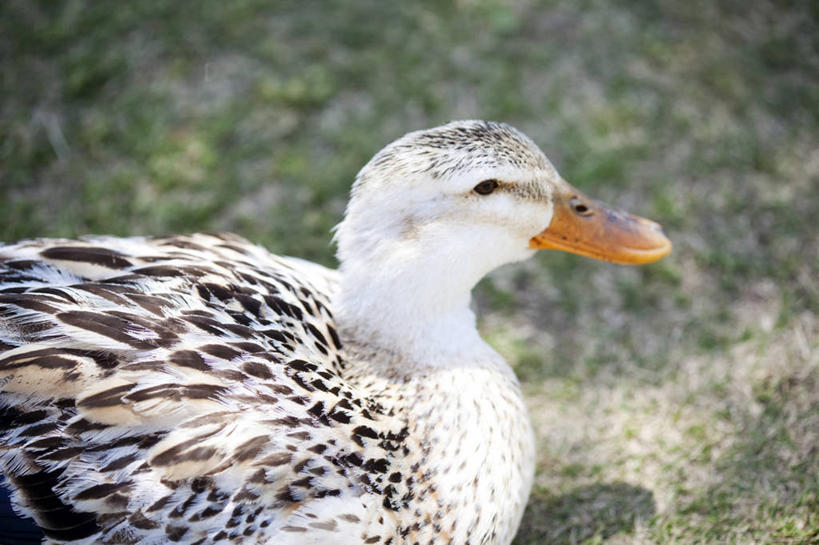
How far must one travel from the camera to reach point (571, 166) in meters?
3.49

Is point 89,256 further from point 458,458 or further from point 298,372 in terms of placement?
point 458,458

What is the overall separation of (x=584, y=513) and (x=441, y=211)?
1203 mm

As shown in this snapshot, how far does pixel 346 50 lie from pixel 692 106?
6.25 feet

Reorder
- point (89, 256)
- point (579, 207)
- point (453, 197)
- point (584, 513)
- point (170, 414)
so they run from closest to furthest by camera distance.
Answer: point (170, 414), point (453, 197), point (89, 256), point (579, 207), point (584, 513)

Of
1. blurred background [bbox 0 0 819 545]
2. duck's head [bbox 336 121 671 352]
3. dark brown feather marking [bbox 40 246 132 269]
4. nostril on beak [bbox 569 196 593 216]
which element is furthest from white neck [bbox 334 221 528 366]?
blurred background [bbox 0 0 819 545]

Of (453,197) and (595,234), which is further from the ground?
(453,197)

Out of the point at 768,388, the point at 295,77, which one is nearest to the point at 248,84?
the point at 295,77

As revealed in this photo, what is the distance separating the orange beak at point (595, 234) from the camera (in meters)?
2.13

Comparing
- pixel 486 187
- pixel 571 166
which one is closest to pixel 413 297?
pixel 486 187

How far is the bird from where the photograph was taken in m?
1.57

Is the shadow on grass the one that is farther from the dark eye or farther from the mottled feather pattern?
the dark eye

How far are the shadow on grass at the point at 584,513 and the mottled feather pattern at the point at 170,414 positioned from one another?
30.7 inches

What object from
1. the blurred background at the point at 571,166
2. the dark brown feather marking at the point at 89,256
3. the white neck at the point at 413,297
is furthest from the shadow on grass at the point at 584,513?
the dark brown feather marking at the point at 89,256

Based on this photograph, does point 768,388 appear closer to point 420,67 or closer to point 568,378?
point 568,378
